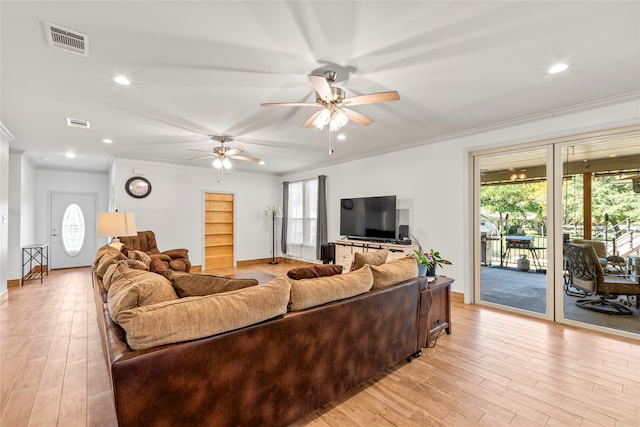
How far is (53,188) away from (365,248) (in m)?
7.82

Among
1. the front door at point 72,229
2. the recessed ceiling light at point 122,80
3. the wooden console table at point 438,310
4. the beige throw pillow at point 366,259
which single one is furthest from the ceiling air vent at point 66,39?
the front door at point 72,229

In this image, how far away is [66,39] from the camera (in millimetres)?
2072

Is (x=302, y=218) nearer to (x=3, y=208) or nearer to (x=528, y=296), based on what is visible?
(x=528, y=296)

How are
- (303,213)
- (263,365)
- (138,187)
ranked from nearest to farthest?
(263,365), (138,187), (303,213)

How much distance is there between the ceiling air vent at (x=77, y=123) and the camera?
12.4 ft

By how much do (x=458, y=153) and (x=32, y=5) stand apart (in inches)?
185

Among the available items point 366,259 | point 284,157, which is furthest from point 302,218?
point 366,259

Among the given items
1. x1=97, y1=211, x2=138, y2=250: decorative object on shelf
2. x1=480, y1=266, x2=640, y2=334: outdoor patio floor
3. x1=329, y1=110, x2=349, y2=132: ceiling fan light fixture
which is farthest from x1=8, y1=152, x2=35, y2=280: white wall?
x1=480, y1=266, x2=640, y2=334: outdoor patio floor

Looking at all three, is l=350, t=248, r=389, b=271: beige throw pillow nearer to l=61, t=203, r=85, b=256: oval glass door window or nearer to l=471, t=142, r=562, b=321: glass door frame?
l=471, t=142, r=562, b=321: glass door frame

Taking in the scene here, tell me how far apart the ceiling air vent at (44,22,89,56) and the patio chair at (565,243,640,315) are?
526cm

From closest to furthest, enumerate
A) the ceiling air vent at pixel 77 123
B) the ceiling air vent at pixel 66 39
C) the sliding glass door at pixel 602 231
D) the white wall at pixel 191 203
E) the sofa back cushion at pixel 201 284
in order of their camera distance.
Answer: the sofa back cushion at pixel 201 284 < the ceiling air vent at pixel 66 39 < the sliding glass door at pixel 602 231 < the ceiling air vent at pixel 77 123 < the white wall at pixel 191 203

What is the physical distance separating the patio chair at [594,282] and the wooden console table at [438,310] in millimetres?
1800

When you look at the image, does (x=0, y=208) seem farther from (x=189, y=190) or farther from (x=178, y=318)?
(x=178, y=318)

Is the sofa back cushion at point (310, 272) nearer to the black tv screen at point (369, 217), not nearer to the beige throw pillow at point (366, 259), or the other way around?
the beige throw pillow at point (366, 259)
